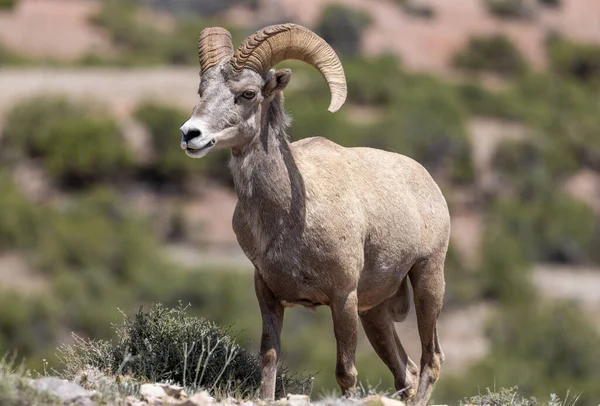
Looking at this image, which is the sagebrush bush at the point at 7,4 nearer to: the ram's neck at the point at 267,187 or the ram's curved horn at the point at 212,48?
the ram's curved horn at the point at 212,48

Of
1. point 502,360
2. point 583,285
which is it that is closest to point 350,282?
point 502,360

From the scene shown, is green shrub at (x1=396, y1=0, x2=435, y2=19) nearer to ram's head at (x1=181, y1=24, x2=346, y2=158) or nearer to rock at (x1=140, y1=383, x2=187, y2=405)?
ram's head at (x1=181, y1=24, x2=346, y2=158)

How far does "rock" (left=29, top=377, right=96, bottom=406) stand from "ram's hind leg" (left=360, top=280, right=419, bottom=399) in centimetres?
353

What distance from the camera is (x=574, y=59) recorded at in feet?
214

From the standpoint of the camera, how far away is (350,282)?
873 centimetres

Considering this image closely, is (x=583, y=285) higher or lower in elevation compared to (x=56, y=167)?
lower

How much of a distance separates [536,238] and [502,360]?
1412cm

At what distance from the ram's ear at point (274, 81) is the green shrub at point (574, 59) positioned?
58.5m

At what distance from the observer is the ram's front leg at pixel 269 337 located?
8.76 m

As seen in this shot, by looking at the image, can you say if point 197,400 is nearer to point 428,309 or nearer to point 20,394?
point 20,394

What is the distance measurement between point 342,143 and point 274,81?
119 feet

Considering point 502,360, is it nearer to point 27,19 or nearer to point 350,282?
point 350,282

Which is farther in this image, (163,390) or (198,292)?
(198,292)

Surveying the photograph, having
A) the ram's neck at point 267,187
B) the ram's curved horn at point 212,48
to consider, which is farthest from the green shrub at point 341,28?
the ram's neck at point 267,187
